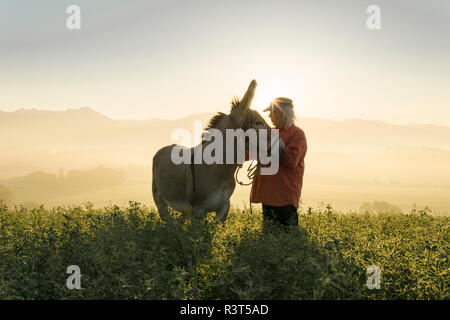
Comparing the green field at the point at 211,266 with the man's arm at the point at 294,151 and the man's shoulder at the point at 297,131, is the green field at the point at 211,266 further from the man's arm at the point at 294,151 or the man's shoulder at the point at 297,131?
the man's shoulder at the point at 297,131

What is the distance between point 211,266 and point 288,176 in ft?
9.03

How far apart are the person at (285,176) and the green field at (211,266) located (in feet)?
2.56

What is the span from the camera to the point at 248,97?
230 inches

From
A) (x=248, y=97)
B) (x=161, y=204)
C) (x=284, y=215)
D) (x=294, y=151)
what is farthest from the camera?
(x=161, y=204)

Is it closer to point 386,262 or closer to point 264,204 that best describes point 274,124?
point 264,204

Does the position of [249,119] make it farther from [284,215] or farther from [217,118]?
[284,215]

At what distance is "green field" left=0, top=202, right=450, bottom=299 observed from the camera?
3398mm

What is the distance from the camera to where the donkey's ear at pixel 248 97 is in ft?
18.9

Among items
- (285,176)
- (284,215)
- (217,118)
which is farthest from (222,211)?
(217,118)

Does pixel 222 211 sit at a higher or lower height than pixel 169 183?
lower

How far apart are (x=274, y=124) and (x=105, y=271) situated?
4000 mm

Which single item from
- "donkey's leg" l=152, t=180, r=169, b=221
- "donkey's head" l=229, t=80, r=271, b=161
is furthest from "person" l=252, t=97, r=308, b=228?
"donkey's leg" l=152, t=180, r=169, b=221

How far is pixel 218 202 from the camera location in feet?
20.5
